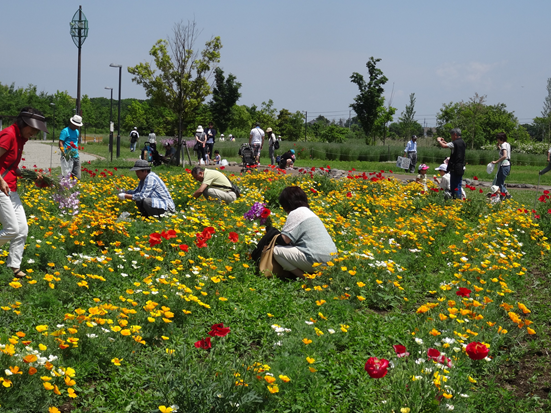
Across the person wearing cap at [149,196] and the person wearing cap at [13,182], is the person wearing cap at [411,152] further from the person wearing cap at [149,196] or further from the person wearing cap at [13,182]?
the person wearing cap at [13,182]

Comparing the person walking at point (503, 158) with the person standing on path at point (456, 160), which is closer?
the person standing on path at point (456, 160)

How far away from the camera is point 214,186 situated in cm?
823

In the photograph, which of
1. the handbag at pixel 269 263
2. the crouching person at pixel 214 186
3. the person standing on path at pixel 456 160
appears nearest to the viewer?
the handbag at pixel 269 263

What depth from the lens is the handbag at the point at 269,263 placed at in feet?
17.7

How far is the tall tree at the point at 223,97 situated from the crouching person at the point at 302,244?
42354 millimetres

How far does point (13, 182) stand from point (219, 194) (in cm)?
373

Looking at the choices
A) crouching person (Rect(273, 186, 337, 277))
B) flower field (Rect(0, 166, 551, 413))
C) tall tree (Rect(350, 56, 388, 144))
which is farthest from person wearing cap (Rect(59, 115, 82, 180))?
tall tree (Rect(350, 56, 388, 144))

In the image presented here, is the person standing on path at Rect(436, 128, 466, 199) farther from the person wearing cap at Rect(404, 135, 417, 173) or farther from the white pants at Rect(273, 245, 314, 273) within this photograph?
the person wearing cap at Rect(404, 135, 417, 173)

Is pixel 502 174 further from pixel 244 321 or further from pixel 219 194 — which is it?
pixel 244 321

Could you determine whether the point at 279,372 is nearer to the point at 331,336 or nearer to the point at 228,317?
the point at 331,336

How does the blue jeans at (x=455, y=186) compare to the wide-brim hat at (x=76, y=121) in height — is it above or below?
below

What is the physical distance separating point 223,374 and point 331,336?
1.24 m

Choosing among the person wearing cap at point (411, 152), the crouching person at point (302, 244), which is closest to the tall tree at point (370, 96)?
the person wearing cap at point (411, 152)

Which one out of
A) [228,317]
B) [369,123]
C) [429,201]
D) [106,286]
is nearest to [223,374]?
[228,317]
